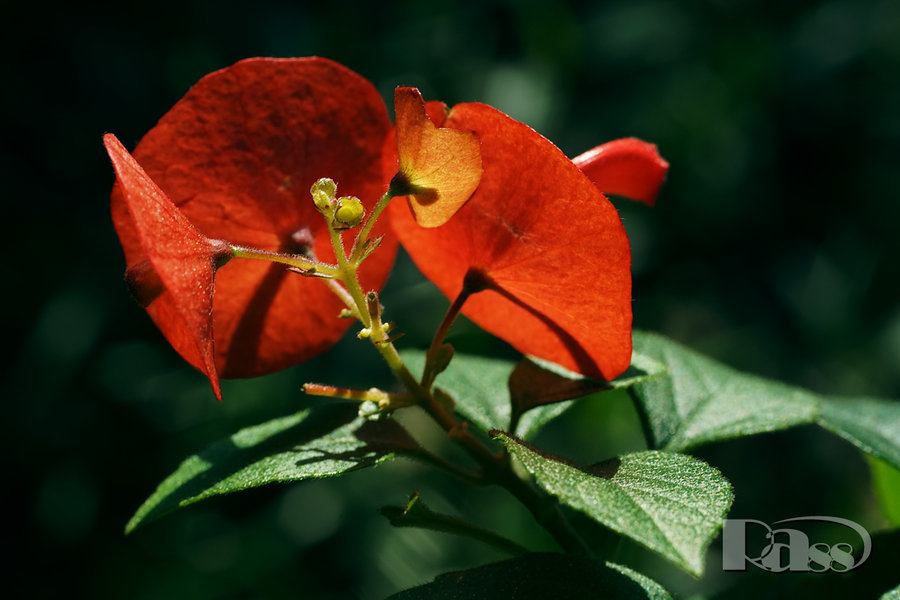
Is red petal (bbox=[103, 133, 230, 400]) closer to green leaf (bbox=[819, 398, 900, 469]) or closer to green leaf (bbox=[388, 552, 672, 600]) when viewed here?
green leaf (bbox=[388, 552, 672, 600])

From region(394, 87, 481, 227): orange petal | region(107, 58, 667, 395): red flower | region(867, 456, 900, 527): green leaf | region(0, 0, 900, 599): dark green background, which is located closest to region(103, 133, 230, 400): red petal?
region(107, 58, 667, 395): red flower

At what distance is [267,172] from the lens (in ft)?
2.26

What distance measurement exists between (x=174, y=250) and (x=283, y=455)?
0.20 m

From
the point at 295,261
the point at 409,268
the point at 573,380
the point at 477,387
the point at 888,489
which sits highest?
the point at 295,261

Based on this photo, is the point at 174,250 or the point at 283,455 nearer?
the point at 174,250

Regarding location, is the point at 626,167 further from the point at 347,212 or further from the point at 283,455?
the point at 283,455

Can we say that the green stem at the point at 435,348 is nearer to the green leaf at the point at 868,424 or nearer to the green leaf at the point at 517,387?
the green leaf at the point at 517,387

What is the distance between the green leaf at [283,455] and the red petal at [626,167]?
27 centimetres

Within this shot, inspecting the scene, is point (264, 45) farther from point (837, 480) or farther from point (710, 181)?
point (837, 480)

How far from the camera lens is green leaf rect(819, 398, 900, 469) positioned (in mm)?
826

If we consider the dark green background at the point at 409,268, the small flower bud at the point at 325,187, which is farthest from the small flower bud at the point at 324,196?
the dark green background at the point at 409,268

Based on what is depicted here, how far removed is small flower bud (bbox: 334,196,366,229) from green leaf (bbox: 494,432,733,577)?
178 mm

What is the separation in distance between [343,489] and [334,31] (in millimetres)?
1092

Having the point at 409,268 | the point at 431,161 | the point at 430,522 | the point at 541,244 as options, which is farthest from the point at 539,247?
the point at 409,268
